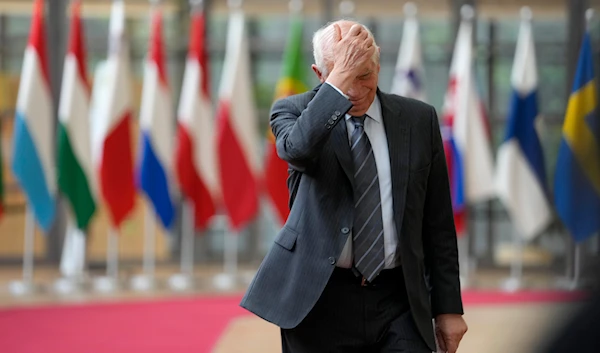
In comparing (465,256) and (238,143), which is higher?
(238,143)

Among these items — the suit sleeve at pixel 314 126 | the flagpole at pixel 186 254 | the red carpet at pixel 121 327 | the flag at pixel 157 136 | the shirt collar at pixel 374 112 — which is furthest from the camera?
the flagpole at pixel 186 254

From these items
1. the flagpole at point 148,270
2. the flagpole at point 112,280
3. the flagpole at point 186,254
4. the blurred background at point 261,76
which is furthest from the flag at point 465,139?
the flagpole at point 112,280

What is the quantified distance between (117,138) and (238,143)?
1.15m

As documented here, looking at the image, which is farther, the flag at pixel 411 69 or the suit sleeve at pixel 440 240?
the flag at pixel 411 69

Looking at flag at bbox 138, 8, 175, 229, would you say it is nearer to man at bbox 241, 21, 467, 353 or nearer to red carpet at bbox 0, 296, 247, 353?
red carpet at bbox 0, 296, 247, 353

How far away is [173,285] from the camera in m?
9.75

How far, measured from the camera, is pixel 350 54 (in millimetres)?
2084

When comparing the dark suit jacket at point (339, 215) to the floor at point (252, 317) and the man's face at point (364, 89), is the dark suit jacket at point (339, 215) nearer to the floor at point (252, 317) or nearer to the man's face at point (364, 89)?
the man's face at point (364, 89)

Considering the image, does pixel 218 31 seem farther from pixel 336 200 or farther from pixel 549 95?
pixel 336 200

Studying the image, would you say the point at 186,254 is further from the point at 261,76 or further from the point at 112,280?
the point at 261,76

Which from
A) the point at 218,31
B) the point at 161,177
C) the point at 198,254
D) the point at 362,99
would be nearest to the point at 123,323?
the point at 161,177

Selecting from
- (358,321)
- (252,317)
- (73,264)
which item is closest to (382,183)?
(358,321)

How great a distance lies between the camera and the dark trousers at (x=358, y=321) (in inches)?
86.2

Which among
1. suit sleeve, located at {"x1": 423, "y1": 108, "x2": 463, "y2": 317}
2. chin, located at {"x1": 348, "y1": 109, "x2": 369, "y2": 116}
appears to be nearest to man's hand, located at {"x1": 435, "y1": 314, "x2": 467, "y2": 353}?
suit sleeve, located at {"x1": 423, "y1": 108, "x2": 463, "y2": 317}
